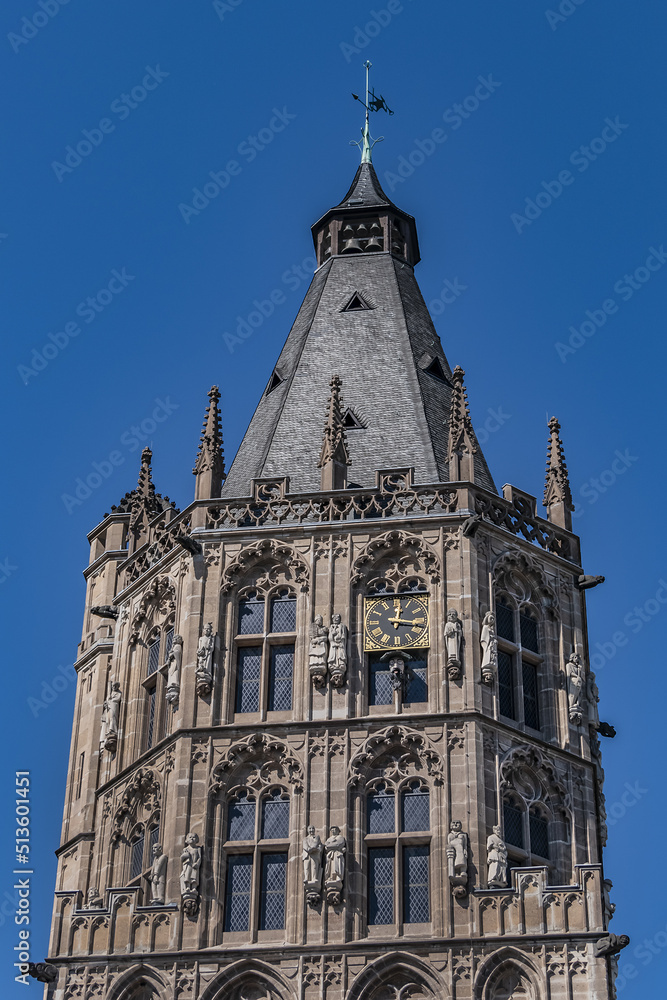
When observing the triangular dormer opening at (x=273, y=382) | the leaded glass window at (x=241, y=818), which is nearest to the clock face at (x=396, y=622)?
the leaded glass window at (x=241, y=818)

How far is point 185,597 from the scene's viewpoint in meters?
48.5

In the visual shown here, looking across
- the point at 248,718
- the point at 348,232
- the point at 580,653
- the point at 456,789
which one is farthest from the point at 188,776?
the point at 348,232

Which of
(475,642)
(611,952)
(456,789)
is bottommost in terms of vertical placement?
(611,952)

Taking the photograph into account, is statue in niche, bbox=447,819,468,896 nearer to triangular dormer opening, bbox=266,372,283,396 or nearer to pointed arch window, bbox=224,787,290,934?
pointed arch window, bbox=224,787,290,934

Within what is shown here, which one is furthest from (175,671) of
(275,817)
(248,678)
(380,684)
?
(380,684)

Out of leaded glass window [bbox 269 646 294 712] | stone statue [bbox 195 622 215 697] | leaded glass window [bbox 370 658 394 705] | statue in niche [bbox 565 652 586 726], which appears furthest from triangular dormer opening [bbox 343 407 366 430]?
statue in niche [bbox 565 652 586 726]

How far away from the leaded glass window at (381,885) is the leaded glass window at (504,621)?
5.73 meters

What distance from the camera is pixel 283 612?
158ft

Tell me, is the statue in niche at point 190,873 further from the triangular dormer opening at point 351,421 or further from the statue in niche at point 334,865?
the triangular dormer opening at point 351,421

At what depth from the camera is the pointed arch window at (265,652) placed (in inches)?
1849

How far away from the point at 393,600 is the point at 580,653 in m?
4.16

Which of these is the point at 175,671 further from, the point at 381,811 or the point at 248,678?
the point at 381,811

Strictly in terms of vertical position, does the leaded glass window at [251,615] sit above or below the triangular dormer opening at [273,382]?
below

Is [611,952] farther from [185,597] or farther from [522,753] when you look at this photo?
[185,597]
